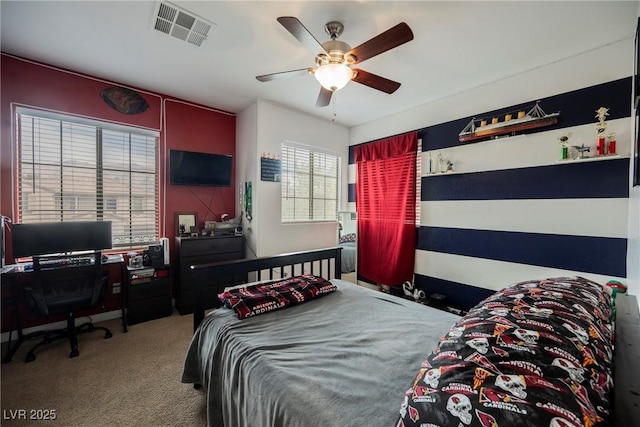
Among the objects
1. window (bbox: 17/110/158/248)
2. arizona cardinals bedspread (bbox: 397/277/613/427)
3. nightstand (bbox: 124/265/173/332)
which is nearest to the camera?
arizona cardinals bedspread (bbox: 397/277/613/427)

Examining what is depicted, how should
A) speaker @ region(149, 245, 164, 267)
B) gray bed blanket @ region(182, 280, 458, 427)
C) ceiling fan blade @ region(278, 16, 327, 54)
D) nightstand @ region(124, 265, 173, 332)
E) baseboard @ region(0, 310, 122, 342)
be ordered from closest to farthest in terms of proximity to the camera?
1. gray bed blanket @ region(182, 280, 458, 427)
2. ceiling fan blade @ region(278, 16, 327, 54)
3. baseboard @ region(0, 310, 122, 342)
4. nightstand @ region(124, 265, 173, 332)
5. speaker @ region(149, 245, 164, 267)

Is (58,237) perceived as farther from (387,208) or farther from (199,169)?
(387,208)

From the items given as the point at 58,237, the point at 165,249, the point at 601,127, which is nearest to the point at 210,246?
the point at 165,249

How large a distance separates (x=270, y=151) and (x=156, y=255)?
Answer: 6.25ft

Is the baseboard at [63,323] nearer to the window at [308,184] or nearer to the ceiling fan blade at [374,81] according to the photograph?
the window at [308,184]

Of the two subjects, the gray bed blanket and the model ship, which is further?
the model ship

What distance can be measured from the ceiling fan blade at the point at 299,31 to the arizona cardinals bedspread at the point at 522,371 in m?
1.75

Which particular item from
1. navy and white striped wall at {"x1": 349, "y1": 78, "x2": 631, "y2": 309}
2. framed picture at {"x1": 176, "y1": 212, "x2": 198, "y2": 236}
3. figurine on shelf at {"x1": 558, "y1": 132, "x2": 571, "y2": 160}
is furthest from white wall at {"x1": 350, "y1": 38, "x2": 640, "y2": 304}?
framed picture at {"x1": 176, "y1": 212, "x2": 198, "y2": 236}

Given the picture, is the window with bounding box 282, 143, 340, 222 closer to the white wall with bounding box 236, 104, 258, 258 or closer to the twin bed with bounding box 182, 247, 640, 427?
the white wall with bounding box 236, 104, 258, 258

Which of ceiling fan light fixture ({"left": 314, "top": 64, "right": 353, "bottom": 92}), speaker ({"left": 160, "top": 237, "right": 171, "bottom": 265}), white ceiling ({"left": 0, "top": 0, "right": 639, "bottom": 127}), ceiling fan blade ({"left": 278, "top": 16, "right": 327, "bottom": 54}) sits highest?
white ceiling ({"left": 0, "top": 0, "right": 639, "bottom": 127})

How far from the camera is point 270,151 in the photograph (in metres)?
3.61

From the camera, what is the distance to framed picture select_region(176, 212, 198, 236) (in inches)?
139

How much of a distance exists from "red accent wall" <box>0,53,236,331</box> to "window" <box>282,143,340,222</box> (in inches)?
34.3

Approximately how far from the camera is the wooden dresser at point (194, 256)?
3.27m
